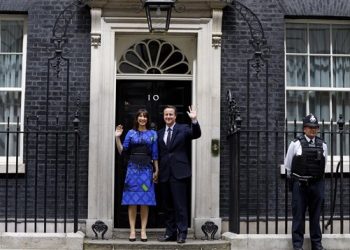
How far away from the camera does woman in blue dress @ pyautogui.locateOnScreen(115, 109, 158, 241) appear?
917cm

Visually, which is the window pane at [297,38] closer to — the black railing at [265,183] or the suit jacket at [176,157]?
the black railing at [265,183]

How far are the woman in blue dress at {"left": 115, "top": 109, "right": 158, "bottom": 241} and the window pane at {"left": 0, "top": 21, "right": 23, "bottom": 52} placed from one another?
2.67 m

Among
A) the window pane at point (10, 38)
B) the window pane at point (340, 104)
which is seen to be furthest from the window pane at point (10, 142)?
the window pane at point (340, 104)

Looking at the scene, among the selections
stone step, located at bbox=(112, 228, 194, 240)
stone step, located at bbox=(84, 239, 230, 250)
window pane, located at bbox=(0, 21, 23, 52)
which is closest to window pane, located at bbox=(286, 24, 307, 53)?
stone step, located at bbox=(112, 228, 194, 240)

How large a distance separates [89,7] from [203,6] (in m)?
1.81

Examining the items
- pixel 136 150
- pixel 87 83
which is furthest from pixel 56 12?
pixel 136 150

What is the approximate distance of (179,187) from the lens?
909 centimetres

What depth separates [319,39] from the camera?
1100 centimetres

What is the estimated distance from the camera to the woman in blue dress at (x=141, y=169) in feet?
30.1

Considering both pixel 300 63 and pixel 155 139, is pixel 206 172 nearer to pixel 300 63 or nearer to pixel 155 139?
pixel 155 139

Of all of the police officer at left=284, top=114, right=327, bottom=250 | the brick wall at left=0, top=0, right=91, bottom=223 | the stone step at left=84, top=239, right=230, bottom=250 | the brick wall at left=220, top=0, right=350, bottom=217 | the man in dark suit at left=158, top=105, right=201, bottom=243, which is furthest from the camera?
the brick wall at left=220, top=0, right=350, bottom=217

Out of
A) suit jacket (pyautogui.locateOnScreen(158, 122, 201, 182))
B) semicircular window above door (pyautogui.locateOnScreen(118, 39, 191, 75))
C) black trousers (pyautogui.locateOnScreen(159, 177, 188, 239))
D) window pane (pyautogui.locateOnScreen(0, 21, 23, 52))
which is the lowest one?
black trousers (pyautogui.locateOnScreen(159, 177, 188, 239))

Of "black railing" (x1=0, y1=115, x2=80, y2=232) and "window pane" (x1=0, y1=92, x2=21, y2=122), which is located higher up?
"window pane" (x1=0, y1=92, x2=21, y2=122)

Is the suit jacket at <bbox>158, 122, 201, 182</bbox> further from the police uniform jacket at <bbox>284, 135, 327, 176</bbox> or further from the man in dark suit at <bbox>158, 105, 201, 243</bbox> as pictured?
the police uniform jacket at <bbox>284, 135, 327, 176</bbox>
